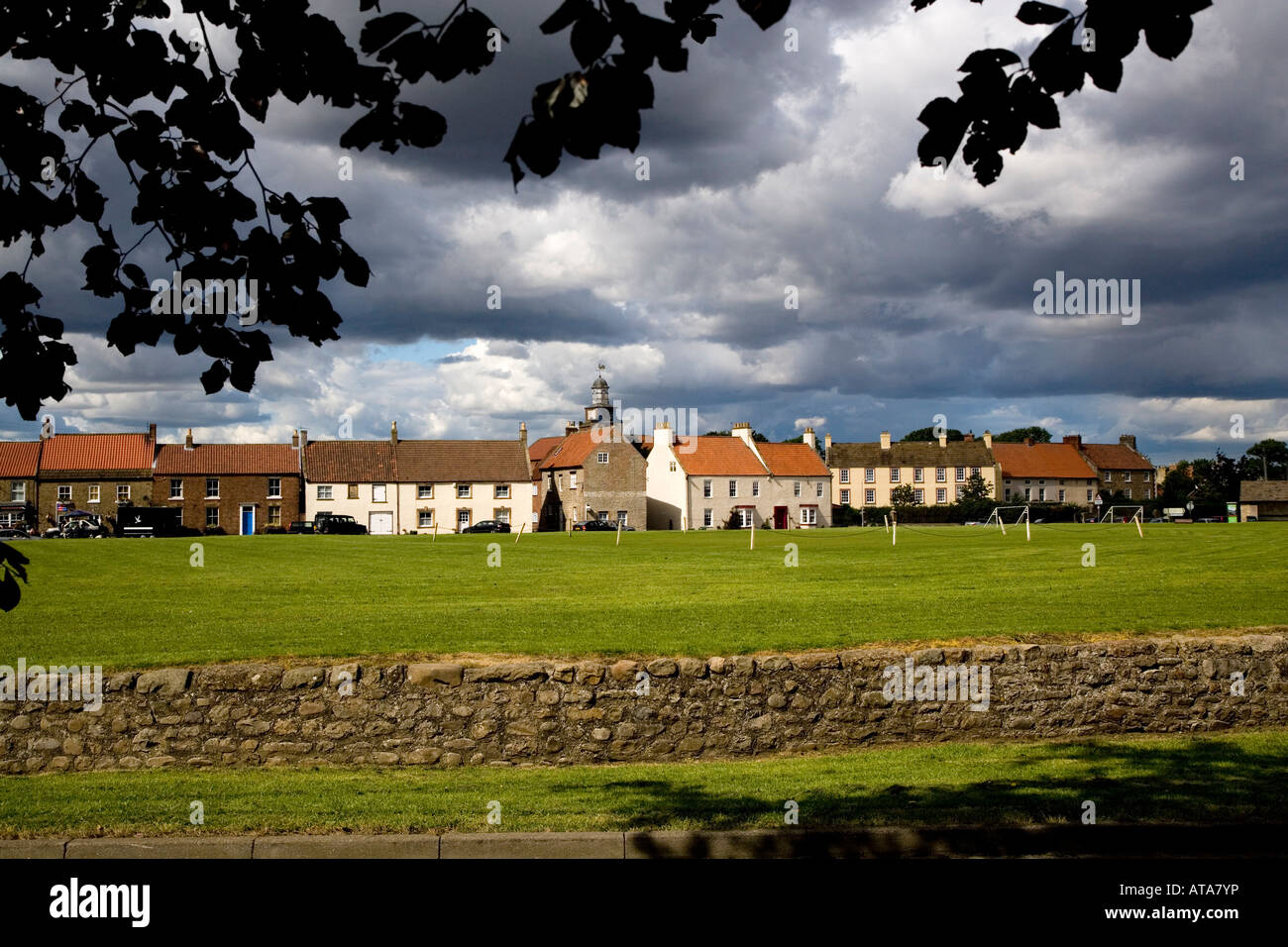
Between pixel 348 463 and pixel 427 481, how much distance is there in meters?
6.33

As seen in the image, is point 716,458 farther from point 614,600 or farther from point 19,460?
point 614,600

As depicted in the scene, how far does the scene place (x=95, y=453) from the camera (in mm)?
85250

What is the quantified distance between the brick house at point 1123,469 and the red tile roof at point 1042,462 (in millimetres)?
7322

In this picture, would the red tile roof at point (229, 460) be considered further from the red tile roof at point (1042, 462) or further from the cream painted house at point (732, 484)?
the red tile roof at point (1042, 462)

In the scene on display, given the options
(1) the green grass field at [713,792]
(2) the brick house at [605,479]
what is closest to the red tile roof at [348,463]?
(2) the brick house at [605,479]

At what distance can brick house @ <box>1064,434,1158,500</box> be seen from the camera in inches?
5032

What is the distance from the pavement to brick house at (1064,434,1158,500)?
12755cm

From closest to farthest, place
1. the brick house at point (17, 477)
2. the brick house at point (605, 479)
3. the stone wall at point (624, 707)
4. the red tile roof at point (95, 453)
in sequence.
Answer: the stone wall at point (624, 707) → the brick house at point (17, 477) → the red tile roof at point (95, 453) → the brick house at point (605, 479)

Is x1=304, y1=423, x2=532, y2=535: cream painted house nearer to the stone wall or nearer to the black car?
the black car

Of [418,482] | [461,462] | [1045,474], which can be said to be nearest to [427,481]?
[418,482]

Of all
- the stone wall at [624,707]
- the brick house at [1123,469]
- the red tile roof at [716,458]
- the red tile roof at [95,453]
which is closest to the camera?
the stone wall at [624,707]

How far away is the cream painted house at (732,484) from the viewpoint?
89375mm
